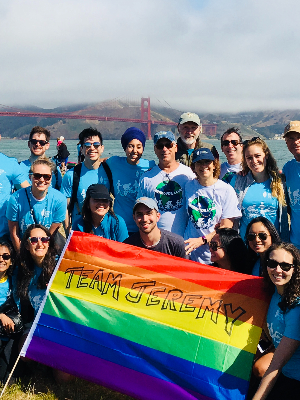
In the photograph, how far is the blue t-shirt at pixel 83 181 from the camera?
15.2 feet

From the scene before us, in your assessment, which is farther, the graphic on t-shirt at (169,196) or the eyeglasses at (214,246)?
the graphic on t-shirt at (169,196)

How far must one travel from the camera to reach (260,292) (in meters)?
3.23

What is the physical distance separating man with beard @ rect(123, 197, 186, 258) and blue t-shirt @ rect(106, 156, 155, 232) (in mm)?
851

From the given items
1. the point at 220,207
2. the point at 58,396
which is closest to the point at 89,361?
the point at 58,396

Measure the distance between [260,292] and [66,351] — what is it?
1.70 metres

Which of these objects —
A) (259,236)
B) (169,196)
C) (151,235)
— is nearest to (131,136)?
(169,196)

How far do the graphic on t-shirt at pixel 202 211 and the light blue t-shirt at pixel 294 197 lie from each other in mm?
852

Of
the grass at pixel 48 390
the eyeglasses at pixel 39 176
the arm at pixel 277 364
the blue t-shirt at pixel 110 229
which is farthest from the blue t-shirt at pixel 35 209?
the arm at pixel 277 364

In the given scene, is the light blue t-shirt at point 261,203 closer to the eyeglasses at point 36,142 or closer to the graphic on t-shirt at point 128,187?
the graphic on t-shirt at point 128,187

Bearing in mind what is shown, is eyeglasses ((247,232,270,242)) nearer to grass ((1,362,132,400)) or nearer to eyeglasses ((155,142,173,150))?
eyeglasses ((155,142,173,150))

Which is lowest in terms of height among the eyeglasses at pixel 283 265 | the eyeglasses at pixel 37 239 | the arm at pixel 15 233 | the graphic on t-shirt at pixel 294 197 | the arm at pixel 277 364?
the arm at pixel 277 364

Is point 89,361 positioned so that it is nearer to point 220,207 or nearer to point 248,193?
point 220,207

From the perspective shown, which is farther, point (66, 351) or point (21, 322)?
point (21, 322)

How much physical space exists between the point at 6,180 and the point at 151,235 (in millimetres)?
1912
